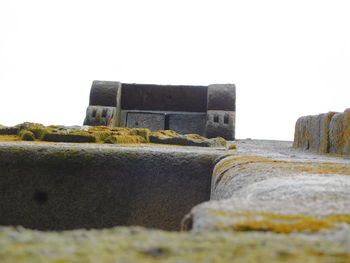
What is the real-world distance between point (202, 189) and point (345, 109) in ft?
5.41

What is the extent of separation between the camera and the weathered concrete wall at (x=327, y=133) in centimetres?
355

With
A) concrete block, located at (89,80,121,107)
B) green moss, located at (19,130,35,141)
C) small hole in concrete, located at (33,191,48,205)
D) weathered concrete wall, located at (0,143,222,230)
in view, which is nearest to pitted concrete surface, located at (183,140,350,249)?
weathered concrete wall, located at (0,143,222,230)

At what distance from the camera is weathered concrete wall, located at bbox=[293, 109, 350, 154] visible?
3.55 meters

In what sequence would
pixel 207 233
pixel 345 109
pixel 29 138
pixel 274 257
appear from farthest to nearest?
pixel 29 138, pixel 345 109, pixel 207 233, pixel 274 257

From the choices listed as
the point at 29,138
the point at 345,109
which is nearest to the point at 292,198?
the point at 345,109

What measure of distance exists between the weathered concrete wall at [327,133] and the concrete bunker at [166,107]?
2725 mm

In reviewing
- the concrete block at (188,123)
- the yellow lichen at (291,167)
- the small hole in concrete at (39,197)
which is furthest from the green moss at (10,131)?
the concrete block at (188,123)

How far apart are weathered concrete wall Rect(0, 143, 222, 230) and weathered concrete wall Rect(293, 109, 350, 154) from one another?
1.41m

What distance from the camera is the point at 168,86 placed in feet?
28.6

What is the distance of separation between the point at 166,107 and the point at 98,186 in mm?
6070

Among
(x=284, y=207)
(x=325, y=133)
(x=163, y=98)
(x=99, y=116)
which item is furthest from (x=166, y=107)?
(x=284, y=207)

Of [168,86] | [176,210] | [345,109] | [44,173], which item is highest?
[168,86]

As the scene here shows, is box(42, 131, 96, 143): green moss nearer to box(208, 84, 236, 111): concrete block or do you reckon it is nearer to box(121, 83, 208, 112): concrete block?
box(208, 84, 236, 111): concrete block

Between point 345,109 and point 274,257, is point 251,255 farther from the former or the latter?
point 345,109
